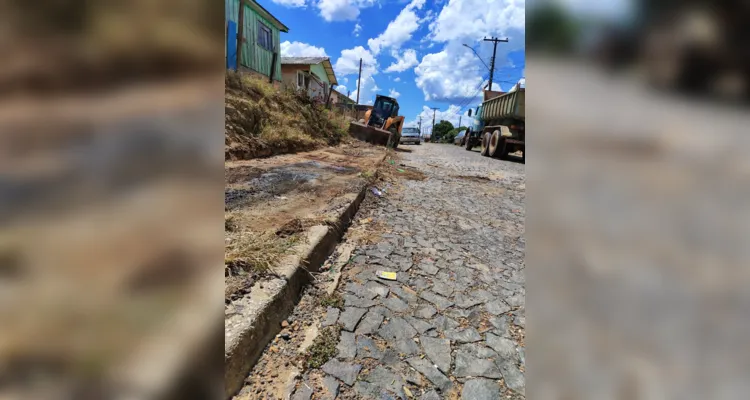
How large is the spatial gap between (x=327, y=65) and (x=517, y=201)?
25689 millimetres

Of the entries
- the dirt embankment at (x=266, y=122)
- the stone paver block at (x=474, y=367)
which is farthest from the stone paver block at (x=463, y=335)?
the dirt embankment at (x=266, y=122)

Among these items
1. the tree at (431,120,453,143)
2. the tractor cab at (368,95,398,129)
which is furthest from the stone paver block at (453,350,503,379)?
the tree at (431,120,453,143)

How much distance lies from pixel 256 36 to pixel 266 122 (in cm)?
849

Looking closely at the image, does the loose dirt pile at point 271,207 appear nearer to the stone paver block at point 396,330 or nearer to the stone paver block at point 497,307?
the stone paver block at point 396,330

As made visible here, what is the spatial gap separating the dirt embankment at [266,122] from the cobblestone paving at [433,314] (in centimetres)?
433

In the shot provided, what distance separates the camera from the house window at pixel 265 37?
16016mm

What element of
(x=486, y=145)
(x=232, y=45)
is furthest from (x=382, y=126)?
(x=232, y=45)
